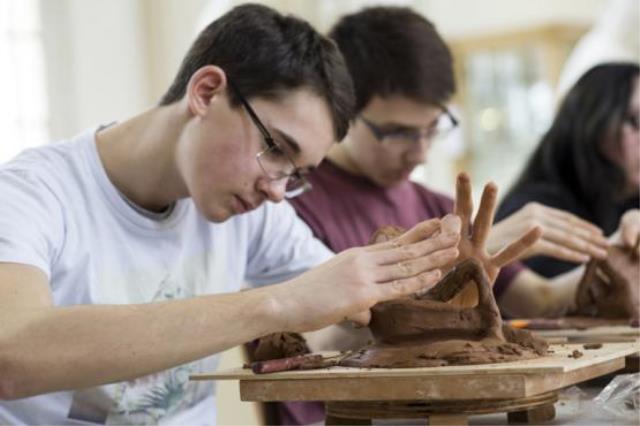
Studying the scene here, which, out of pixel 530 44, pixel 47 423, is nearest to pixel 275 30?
pixel 47 423

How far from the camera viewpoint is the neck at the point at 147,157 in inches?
77.0

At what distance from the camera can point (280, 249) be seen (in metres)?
2.28

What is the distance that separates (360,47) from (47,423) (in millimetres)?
1204

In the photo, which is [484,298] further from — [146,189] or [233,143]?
[146,189]

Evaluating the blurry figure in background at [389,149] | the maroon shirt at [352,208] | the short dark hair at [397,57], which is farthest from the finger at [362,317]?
the short dark hair at [397,57]

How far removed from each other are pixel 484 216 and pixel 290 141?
13.8 inches

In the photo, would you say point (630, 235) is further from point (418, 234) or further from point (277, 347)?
point (277, 347)

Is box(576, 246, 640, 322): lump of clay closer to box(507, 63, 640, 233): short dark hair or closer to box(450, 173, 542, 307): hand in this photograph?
box(450, 173, 542, 307): hand

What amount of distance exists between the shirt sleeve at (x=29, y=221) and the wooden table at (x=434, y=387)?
0.31m

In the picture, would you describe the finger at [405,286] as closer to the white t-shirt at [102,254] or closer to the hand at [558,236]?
the white t-shirt at [102,254]

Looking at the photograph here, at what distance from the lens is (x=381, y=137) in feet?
8.45

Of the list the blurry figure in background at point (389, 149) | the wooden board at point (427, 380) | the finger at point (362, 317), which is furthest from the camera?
the blurry figure in background at point (389, 149)

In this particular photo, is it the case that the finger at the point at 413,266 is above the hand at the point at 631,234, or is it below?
above

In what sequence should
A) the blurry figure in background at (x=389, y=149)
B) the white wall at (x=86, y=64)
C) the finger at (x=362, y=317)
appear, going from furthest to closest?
the white wall at (x=86, y=64), the blurry figure in background at (x=389, y=149), the finger at (x=362, y=317)
